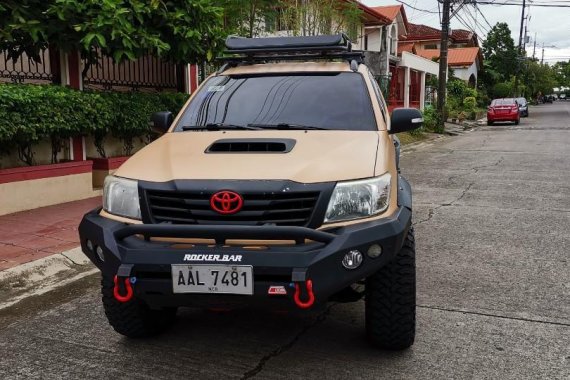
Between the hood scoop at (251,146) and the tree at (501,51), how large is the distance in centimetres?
6264

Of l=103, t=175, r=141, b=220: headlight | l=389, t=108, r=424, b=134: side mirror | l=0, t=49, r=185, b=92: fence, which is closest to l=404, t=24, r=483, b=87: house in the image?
l=0, t=49, r=185, b=92: fence

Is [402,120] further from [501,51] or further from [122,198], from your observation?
[501,51]

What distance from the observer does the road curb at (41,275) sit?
15.3ft

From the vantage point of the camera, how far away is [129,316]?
3.53 metres

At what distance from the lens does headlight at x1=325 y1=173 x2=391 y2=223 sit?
295 cm

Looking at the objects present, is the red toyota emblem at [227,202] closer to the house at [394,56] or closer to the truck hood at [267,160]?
the truck hood at [267,160]

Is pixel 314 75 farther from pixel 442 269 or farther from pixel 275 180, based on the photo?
pixel 442 269

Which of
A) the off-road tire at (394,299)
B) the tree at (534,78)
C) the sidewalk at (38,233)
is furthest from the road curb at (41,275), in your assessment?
the tree at (534,78)

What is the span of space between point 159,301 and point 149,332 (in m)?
0.75

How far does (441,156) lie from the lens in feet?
50.1

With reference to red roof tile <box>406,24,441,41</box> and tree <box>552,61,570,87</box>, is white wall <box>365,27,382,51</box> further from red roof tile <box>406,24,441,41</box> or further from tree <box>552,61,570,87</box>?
tree <box>552,61,570,87</box>

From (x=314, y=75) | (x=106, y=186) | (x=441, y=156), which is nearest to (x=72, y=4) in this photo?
(x=314, y=75)

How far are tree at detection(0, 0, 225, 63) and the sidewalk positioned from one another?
212cm

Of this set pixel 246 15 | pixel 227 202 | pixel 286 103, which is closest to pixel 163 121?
pixel 286 103
